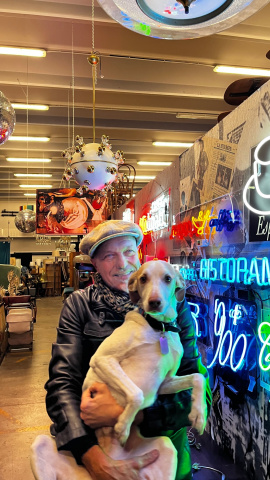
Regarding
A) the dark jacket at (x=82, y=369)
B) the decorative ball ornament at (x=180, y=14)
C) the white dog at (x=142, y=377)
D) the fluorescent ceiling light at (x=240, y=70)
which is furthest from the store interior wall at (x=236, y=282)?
the fluorescent ceiling light at (x=240, y=70)

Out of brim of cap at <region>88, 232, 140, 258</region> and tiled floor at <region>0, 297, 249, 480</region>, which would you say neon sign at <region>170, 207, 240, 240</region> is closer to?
brim of cap at <region>88, 232, 140, 258</region>

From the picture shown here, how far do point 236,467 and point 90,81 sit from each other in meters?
6.48

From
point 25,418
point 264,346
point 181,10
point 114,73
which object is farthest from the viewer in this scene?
point 114,73

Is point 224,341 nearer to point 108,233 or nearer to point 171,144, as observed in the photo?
point 108,233

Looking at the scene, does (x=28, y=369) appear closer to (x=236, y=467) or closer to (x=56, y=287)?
(x=236, y=467)

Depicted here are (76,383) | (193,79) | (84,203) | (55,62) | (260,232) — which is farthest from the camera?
(84,203)

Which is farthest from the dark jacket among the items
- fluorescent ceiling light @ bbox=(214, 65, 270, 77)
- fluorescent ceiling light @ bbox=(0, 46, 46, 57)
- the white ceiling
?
fluorescent ceiling light @ bbox=(214, 65, 270, 77)

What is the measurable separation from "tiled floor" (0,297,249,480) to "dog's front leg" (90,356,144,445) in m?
2.20

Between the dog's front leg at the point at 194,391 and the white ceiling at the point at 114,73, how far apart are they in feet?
16.3

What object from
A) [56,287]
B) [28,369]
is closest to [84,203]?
[28,369]


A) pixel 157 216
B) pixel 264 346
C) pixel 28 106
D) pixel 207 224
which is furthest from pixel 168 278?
pixel 28 106

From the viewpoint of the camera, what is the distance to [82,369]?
148 centimetres

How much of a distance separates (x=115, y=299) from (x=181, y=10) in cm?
Answer: 117

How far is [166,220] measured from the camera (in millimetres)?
5012
